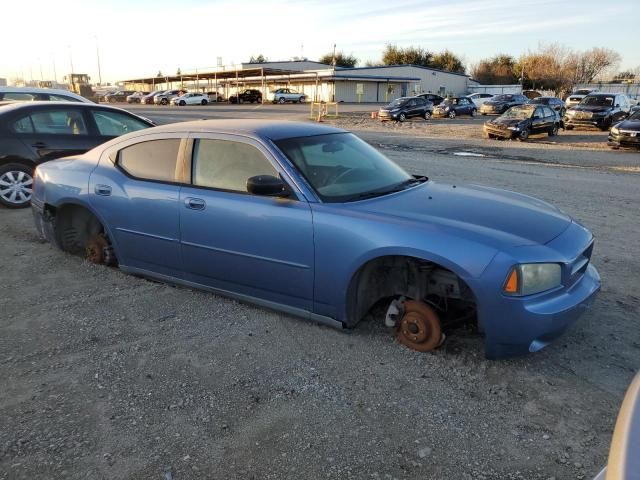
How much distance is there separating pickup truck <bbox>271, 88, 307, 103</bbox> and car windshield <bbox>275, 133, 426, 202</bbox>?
175 ft

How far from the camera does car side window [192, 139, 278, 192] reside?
12.9 ft

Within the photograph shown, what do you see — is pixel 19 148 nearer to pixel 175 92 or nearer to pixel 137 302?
pixel 137 302

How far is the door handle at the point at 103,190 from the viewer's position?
15.1 feet

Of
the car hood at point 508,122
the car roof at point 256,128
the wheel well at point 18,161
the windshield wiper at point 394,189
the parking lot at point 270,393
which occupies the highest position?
the car roof at point 256,128

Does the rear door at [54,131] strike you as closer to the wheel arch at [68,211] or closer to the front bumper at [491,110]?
the wheel arch at [68,211]

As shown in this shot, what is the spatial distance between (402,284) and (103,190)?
111 inches

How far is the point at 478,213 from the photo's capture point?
11.7ft

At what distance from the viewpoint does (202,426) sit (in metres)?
2.81

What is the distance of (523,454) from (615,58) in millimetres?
95293

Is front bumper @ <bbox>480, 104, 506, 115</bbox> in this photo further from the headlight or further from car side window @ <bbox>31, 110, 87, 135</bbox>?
the headlight

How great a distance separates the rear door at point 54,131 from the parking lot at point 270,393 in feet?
11.5

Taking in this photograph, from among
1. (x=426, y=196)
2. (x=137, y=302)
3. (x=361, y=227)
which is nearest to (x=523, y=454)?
(x=361, y=227)

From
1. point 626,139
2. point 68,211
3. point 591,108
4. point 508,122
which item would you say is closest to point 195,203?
point 68,211

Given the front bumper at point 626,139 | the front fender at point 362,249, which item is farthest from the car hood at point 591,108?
the front fender at point 362,249
